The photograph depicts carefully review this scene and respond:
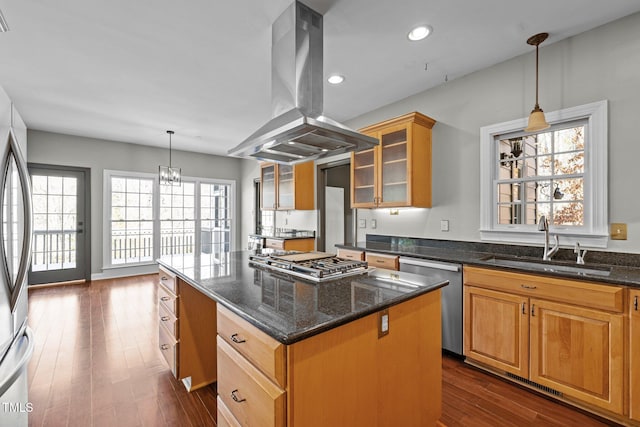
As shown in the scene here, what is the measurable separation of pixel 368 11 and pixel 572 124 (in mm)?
1905

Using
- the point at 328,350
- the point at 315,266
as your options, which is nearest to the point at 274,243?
the point at 315,266

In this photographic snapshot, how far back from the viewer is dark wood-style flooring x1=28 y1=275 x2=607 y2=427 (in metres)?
1.87

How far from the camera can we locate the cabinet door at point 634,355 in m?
1.69

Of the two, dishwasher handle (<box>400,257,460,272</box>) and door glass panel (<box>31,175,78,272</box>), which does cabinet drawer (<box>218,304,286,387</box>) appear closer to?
dishwasher handle (<box>400,257,460,272</box>)

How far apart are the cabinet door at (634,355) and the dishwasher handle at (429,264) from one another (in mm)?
1012

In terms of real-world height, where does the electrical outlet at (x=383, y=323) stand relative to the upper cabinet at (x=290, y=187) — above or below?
below

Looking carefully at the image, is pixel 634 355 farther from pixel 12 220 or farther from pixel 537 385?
pixel 12 220

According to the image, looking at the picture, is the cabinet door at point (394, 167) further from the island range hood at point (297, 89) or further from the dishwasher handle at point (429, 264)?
the island range hood at point (297, 89)

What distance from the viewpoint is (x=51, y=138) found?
5117mm

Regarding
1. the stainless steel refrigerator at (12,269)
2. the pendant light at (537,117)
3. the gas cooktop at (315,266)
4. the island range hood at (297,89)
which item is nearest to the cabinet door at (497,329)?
the gas cooktop at (315,266)

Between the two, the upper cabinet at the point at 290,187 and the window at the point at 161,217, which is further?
the window at the point at 161,217

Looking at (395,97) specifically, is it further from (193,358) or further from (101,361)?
(101,361)

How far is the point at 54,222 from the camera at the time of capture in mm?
5195

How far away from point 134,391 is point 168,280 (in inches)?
32.4
